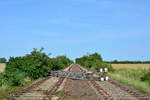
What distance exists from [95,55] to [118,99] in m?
97.5

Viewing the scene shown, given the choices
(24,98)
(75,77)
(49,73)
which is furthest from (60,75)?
(24,98)

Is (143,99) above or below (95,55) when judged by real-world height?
below

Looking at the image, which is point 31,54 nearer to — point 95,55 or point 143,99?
point 143,99

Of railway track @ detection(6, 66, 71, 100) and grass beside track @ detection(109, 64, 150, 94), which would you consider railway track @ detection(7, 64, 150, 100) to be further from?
→ grass beside track @ detection(109, 64, 150, 94)

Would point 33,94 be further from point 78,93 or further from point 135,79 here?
point 135,79

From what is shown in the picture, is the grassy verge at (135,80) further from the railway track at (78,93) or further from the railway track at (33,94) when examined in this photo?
the railway track at (33,94)

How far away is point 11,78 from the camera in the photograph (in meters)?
30.7

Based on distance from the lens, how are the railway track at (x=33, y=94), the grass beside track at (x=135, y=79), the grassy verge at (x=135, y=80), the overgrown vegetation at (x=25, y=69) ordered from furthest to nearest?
1. the overgrown vegetation at (x=25, y=69)
2. the grass beside track at (x=135, y=79)
3. the grassy verge at (x=135, y=80)
4. the railway track at (x=33, y=94)

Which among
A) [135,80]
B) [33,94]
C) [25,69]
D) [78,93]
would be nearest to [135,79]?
[135,80]

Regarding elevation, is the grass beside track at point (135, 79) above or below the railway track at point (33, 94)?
above

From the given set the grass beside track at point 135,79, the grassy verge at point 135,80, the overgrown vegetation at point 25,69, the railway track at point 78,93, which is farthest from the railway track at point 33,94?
the grass beside track at point 135,79

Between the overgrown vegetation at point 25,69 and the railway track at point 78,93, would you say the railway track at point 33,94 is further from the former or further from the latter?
the overgrown vegetation at point 25,69

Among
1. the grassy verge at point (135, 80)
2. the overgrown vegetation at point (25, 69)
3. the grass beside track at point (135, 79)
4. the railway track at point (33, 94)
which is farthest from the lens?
the overgrown vegetation at point (25, 69)

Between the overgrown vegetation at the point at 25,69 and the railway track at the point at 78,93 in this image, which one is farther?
the overgrown vegetation at the point at 25,69
